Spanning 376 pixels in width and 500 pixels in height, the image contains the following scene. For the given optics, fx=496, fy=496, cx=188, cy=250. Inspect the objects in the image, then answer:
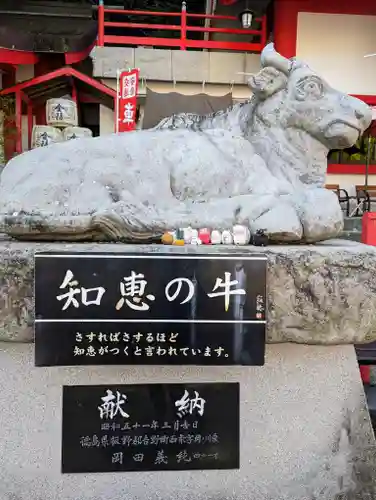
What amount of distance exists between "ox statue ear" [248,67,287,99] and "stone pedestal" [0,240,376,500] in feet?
2.51

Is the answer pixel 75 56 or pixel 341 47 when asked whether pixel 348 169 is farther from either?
pixel 75 56

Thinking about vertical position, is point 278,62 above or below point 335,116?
above

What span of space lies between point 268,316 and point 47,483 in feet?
2.52

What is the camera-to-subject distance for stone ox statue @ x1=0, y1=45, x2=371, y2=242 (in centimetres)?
155

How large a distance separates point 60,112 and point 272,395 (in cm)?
584

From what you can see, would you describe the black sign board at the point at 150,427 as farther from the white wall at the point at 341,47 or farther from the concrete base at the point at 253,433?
the white wall at the point at 341,47

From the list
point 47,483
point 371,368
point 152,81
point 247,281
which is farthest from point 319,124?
point 152,81

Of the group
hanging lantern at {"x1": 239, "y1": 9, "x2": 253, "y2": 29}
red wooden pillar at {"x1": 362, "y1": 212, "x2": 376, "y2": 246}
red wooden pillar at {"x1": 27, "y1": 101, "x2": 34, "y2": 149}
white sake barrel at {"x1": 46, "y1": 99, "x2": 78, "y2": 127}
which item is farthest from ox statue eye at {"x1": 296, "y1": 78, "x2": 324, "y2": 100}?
red wooden pillar at {"x1": 27, "y1": 101, "x2": 34, "y2": 149}

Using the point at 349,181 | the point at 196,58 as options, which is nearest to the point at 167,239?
the point at 196,58

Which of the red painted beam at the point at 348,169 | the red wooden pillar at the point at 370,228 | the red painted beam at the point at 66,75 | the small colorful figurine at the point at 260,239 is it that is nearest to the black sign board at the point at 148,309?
the small colorful figurine at the point at 260,239

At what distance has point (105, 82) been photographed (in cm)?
677

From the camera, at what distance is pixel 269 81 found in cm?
193

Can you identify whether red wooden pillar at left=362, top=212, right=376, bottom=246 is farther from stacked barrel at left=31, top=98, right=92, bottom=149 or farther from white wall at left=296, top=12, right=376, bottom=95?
stacked barrel at left=31, top=98, right=92, bottom=149

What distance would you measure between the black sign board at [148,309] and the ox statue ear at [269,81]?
35.5 inches
